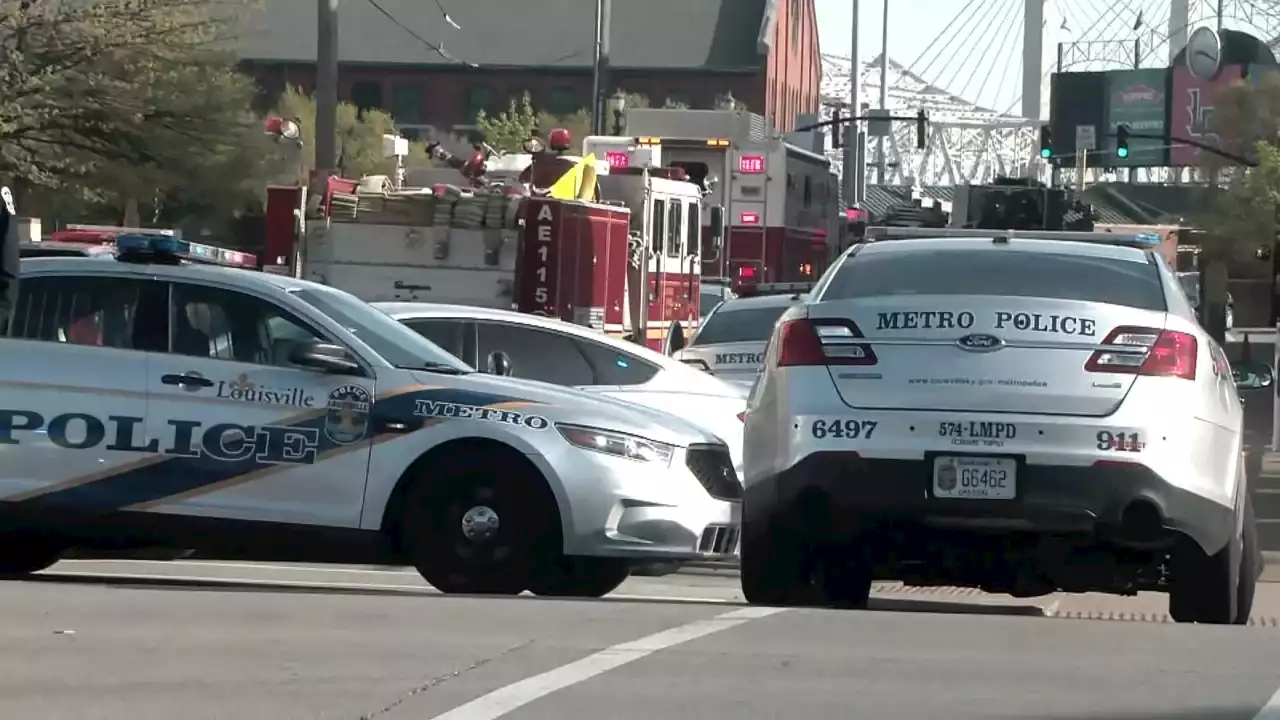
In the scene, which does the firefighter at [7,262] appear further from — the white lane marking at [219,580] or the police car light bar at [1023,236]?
the police car light bar at [1023,236]

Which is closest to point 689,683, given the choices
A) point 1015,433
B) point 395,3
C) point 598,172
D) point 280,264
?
point 1015,433

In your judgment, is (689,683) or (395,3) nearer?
(689,683)

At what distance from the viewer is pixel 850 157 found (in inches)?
2778

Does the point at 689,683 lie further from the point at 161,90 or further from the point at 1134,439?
the point at 161,90

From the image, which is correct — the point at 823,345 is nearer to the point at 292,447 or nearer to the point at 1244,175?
the point at 292,447

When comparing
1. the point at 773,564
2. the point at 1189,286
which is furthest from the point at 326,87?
the point at 773,564

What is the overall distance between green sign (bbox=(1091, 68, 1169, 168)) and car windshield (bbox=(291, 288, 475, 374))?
117845 mm

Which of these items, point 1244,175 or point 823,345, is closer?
point 823,345

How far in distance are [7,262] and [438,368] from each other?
2065 millimetres

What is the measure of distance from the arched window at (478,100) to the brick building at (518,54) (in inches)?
1.7

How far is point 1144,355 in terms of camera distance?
851 centimetres

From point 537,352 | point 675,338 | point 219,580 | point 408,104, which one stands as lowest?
point 219,580

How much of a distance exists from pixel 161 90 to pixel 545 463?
2346 centimetres

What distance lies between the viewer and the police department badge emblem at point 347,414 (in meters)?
10.4
